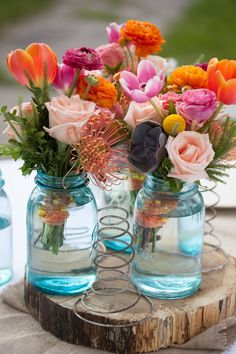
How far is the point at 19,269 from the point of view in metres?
1.38

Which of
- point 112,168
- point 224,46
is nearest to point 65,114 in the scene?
point 112,168

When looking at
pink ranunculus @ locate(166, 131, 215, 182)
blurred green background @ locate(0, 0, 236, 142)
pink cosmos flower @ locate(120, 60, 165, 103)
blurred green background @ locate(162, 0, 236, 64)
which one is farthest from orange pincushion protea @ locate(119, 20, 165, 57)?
blurred green background @ locate(162, 0, 236, 64)

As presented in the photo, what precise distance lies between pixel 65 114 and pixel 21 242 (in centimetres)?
45

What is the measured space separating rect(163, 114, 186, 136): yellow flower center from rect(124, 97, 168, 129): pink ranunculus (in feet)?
0.12

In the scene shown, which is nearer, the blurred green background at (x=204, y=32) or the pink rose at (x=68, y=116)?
the pink rose at (x=68, y=116)

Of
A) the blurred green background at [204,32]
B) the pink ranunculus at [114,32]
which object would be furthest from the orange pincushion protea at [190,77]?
the blurred green background at [204,32]

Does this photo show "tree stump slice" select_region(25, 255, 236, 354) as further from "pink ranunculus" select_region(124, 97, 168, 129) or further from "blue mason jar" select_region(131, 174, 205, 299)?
"pink ranunculus" select_region(124, 97, 168, 129)

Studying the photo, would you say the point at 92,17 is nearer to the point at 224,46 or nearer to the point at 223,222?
the point at 224,46

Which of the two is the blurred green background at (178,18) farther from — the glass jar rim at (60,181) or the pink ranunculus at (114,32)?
the glass jar rim at (60,181)

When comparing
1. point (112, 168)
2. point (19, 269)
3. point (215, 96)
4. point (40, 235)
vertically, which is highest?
point (215, 96)

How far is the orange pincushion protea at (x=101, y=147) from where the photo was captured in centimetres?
108

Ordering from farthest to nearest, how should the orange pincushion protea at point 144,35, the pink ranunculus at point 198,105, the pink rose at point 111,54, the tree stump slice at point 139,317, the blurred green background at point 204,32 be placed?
the blurred green background at point 204,32, the pink rose at point 111,54, the orange pincushion protea at point 144,35, the tree stump slice at point 139,317, the pink ranunculus at point 198,105

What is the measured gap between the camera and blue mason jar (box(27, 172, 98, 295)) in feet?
3.87

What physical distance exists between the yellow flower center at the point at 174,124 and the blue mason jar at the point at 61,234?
0.55 feet
